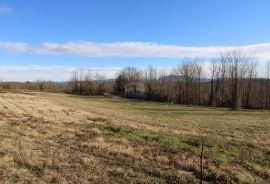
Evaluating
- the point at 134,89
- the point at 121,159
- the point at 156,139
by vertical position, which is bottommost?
the point at 156,139

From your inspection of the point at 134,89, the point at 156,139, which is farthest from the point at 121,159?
the point at 134,89

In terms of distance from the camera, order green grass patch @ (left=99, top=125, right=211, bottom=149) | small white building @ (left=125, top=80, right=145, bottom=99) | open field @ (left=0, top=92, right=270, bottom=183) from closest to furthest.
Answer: open field @ (left=0, top=92, right=270, bottom=183) → green grass patch @ (left=99, top=125, right=211, bottom=149) → small white building @ (left=125, top=80, right=145, bottom=99)

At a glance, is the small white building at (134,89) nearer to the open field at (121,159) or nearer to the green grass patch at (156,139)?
the green grass patch at (156,139)

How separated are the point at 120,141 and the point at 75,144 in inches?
93.3

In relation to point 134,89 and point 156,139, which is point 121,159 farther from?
point 134,89

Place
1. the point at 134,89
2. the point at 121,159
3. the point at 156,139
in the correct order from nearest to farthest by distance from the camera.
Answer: the point at 121,159 → the point at 156,139 → the point at 134,89

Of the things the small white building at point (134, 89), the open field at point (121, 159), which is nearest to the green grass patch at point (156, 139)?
the open field at point (121, 159)

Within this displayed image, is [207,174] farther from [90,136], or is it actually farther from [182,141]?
[90,136]

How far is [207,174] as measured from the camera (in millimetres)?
10836

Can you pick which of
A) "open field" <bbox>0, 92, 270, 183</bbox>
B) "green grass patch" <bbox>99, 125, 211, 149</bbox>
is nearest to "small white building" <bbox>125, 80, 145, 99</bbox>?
"green grass patch" <bbox>99, 125, 211, 149</bbox>

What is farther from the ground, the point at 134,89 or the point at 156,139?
the point at 134,89

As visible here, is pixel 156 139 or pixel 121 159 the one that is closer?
pixel 121 159

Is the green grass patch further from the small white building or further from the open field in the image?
the small white building

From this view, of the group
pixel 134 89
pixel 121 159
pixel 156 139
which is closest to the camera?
pixel 121 159
